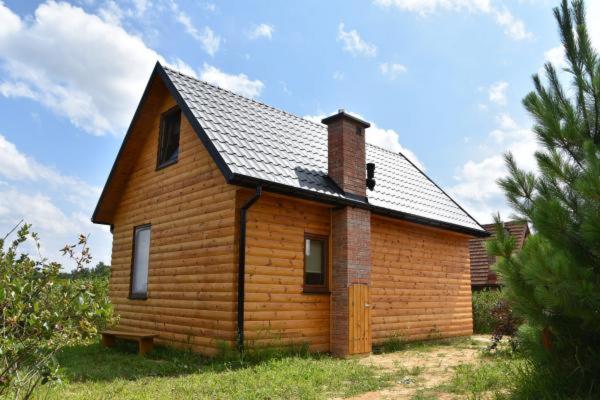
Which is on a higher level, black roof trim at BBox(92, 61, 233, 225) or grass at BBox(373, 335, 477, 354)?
black roof trim at BBox(92, 61, 233, 225)

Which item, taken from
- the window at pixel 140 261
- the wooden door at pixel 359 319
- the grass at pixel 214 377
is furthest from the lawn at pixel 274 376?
the window at pixel 140 261

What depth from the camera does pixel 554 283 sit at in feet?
14.6

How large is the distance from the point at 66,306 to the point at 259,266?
5.35 m

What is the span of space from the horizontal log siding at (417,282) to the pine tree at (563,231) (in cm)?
629

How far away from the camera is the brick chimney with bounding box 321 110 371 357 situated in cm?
1016

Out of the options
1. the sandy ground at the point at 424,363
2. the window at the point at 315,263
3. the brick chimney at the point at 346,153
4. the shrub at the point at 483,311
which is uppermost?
the brick chimney at the point at 346,153

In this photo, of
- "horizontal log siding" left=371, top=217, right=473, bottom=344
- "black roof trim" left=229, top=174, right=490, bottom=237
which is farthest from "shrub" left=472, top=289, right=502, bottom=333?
"black roof trim" left=229, top=174, right=490, bottom=237

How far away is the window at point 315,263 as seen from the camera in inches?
410

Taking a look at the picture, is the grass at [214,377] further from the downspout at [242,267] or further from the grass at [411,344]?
the grass at [411,344]

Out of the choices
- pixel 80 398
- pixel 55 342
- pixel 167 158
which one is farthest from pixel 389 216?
pixel 55 342

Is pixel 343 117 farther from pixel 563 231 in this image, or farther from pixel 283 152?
pixel 563 231

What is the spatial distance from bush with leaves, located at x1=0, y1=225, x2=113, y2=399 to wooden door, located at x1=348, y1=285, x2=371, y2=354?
20.7 feet

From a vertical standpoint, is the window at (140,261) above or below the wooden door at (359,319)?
above

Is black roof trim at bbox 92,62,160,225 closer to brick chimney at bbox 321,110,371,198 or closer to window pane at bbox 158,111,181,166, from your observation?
window pane at bbox 158,111,181,166
